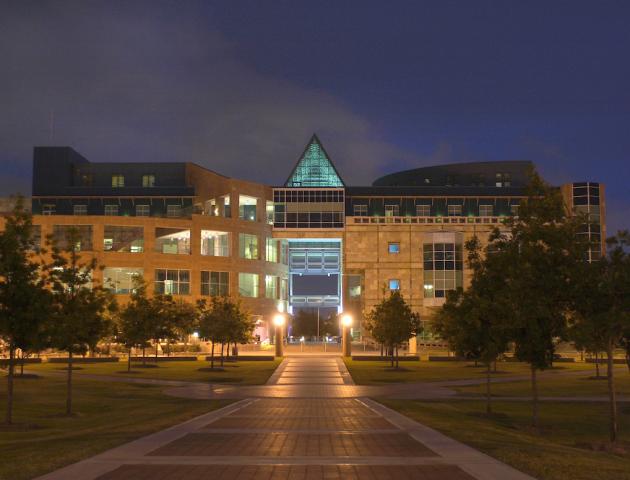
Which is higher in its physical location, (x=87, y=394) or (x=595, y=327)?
(x=595, y=327)

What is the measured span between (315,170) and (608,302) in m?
104

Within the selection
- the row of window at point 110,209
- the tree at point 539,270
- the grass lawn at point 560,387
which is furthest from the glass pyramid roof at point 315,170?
the tree at point 539,270

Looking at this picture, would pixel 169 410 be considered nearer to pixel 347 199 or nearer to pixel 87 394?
pixel 87 394

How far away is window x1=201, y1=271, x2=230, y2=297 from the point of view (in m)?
92.8

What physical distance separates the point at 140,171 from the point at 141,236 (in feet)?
111

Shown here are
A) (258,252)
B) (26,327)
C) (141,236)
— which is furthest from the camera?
(258,252)

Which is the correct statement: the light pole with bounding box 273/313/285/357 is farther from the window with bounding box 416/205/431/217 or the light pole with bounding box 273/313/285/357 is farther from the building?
the window with bounding box 416/205/431/217

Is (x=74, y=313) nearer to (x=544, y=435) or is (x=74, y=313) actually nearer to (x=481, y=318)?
(x=481, y=318)

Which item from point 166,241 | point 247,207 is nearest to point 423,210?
point 247,207

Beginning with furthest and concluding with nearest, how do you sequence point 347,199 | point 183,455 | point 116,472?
point 347,199 < point 183,455 < point 116,472

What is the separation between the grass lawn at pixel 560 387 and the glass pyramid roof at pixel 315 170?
263 ft

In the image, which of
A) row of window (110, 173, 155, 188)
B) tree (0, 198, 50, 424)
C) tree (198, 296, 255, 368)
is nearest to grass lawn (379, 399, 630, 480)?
tree (0, 198, 50, 424)

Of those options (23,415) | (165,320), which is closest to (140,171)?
(165,320)

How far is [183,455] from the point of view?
13930 mm
